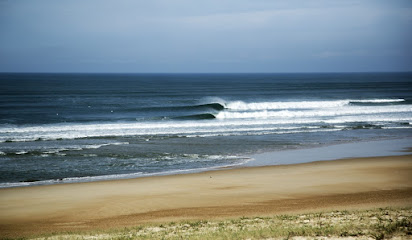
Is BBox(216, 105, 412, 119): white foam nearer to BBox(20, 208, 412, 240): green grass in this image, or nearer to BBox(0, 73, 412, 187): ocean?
BBox(0, 73, 412, 187): ocean

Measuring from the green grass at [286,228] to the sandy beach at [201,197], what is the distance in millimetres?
1147

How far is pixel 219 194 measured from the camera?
1438 centimetres

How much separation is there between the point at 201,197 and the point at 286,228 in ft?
17.2

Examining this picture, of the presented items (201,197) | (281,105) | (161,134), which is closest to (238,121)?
(161,134)

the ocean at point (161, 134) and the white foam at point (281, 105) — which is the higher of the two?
the white foam at point (281, 105)

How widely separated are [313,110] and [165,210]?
36333 mm

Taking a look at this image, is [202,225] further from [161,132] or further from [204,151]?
[161,132]

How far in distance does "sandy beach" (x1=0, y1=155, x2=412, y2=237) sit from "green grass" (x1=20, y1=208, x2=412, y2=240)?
1.15 meters

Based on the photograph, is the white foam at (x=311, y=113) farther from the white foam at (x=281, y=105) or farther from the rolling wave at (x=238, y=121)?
the white foam at (x=281, y=105)

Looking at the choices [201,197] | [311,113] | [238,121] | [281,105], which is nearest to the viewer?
[201,197]

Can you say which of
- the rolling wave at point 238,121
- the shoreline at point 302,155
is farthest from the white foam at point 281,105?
the shoreline at point 302,155

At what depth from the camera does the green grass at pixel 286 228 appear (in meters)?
8.73

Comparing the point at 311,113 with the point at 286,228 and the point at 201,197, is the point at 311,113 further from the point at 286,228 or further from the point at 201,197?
the point at 286,228

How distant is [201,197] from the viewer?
46.4 ft
